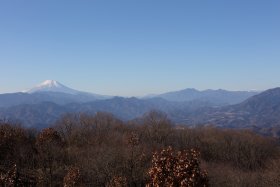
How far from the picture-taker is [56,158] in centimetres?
6956

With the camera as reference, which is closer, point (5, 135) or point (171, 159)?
point (171, 159)

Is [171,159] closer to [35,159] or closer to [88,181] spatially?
[88,181]

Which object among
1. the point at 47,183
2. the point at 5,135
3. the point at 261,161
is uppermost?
the point at 5,135

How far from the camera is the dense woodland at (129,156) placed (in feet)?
51.7

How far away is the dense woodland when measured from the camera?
51.7ft

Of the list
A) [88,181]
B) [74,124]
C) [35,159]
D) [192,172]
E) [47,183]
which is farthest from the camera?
[74,124]

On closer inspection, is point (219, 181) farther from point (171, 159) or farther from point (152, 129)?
point (152, 129)

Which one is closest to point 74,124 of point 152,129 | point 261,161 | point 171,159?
point 152,129

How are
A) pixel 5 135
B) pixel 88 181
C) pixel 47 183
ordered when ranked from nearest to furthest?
pixel 47 183 → pixel 5 135 → pixel 88 181

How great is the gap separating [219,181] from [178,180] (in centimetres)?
5417

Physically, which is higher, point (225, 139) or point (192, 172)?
point (192, 172)

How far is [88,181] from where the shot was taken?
61344 millimetres

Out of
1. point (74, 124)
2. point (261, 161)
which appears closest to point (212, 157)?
point (261, 161)

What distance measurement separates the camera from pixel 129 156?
6700 cm
